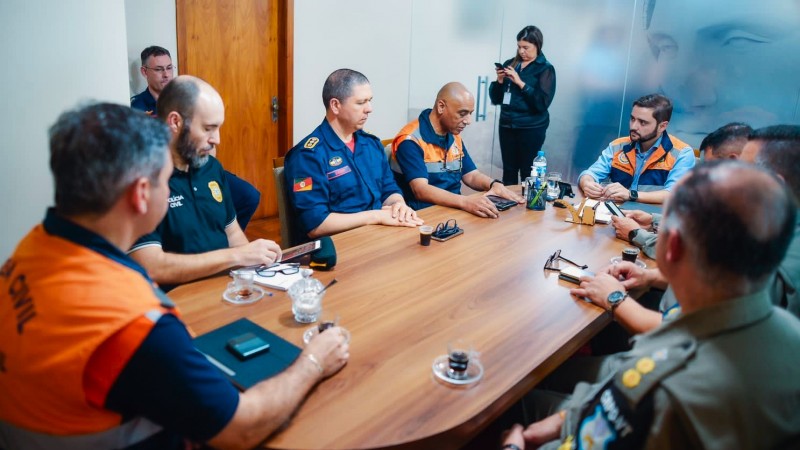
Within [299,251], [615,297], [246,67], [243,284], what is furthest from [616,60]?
[243,284]

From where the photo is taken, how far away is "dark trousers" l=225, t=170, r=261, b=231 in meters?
2.44

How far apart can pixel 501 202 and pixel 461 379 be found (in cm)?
177

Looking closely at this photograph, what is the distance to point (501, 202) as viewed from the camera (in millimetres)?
3043

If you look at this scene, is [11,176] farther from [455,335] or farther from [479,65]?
[479,65]

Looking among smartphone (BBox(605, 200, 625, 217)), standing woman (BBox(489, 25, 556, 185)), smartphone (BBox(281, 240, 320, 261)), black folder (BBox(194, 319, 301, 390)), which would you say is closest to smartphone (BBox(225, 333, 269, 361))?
black folder (BBox(194, 319, 301, 390))

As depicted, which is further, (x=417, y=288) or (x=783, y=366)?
(x=417, y=288)

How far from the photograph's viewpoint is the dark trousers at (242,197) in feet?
8.01

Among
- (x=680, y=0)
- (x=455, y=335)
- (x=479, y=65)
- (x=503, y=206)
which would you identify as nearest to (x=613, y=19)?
(x=680, y=0)

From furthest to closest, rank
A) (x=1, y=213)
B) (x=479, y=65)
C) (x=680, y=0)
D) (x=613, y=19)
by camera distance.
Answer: (x=479, y=65) < (x=613, y=19) < (x=680, y=0) < (x=1, y=213)

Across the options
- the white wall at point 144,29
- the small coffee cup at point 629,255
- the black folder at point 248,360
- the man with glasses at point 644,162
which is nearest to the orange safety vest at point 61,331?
the black folder at point 248,360

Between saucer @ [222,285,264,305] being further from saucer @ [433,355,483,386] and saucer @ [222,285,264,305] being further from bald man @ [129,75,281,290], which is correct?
saucer @ [433,355,483,386]

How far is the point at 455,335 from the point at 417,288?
327mm

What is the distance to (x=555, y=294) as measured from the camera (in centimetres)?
193

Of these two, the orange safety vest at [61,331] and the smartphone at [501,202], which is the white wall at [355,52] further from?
the orange safety vest at [61,331]
